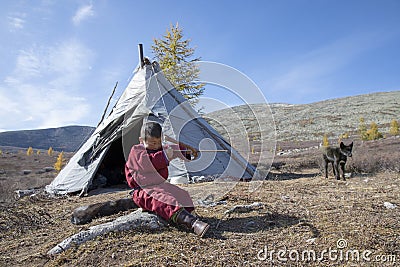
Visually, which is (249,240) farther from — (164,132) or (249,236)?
(164,132)

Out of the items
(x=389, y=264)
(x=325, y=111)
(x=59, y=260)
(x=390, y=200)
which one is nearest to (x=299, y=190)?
(x=390, y=200)

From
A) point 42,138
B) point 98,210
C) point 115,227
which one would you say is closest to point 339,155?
point 98,210

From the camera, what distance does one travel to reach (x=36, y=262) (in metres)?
2.64

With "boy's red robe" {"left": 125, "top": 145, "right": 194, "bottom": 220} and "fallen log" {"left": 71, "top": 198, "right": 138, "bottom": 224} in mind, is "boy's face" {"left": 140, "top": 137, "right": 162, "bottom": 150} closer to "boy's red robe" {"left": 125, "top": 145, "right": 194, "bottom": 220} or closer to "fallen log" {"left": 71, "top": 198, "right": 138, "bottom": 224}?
"boy's red robe" {"left": 125, "top": 145, "right": 194, "bottom": 220}

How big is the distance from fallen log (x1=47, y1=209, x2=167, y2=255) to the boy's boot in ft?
0.93

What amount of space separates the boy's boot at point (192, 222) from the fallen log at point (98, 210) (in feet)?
4.68

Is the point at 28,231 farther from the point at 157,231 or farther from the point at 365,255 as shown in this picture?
the point at 365,255

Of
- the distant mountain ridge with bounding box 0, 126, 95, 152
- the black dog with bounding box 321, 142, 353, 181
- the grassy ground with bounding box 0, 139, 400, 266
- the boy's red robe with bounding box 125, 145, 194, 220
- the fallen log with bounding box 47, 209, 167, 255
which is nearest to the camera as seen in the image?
the grassy ground with bounding box 0, 139, 400, 266

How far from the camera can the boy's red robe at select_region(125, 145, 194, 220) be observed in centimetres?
320

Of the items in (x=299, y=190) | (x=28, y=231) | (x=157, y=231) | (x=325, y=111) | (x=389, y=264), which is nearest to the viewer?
(x=389, y=264)

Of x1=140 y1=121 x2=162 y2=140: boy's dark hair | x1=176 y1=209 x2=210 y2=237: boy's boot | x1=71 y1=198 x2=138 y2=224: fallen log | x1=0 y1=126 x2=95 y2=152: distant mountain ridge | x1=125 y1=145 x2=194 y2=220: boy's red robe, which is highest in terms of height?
x1=0 y1=126 x2=95 y2=152: distant mountain ridge

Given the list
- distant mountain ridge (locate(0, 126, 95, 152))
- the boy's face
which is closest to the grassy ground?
the boy's face

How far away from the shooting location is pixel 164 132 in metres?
7.21

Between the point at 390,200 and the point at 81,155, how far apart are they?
684 cm
